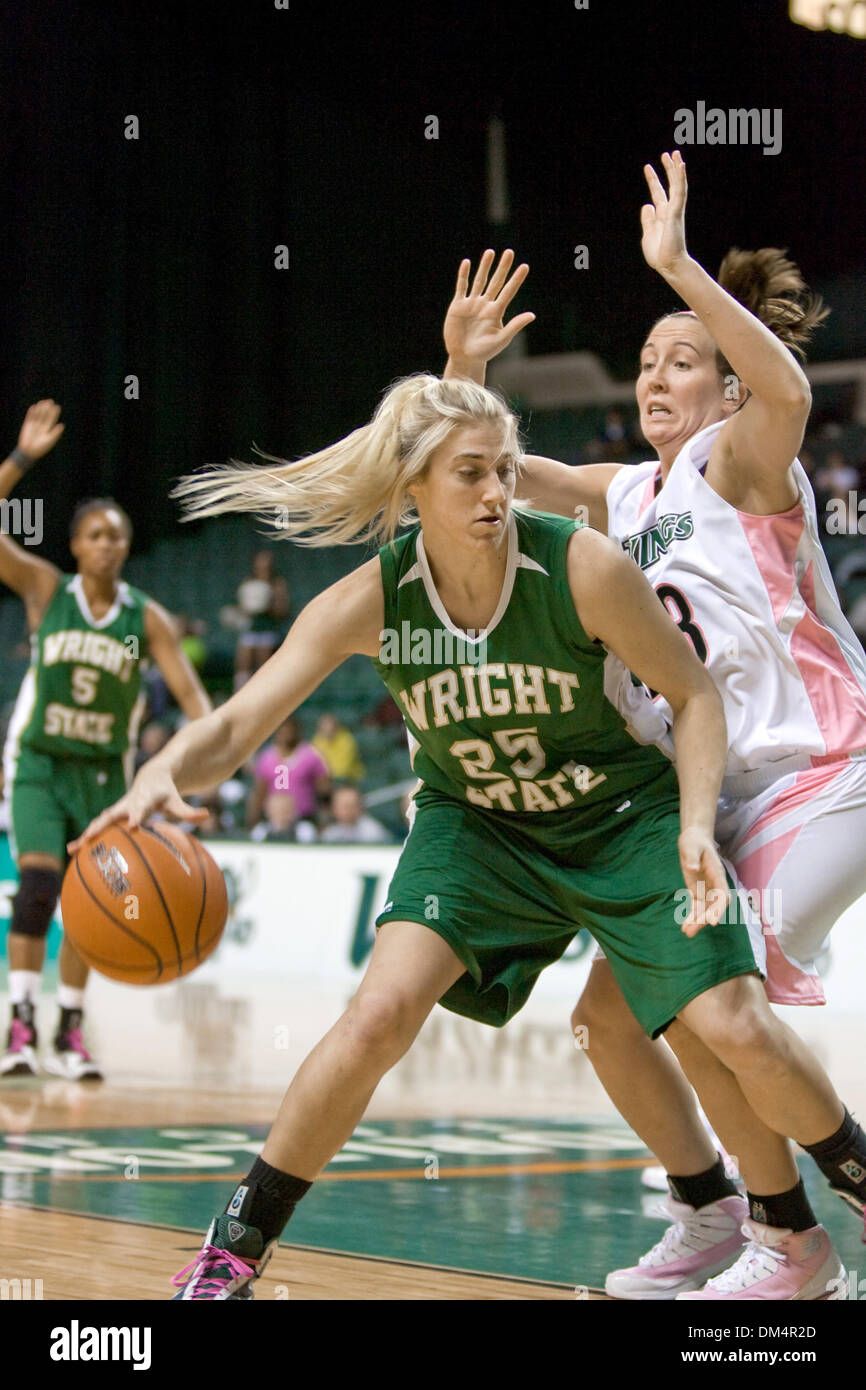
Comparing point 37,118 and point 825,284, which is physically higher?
point 37,118

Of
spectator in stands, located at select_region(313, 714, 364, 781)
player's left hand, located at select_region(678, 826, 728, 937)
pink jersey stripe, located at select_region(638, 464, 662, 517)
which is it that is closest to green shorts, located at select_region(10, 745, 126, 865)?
pink jersey stripe, located at select_region(638, 464, 662, 517)

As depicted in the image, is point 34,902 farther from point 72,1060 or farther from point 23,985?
point 72,1060

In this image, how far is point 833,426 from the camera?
1623 cm

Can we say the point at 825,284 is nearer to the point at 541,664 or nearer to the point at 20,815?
the point at 20,815

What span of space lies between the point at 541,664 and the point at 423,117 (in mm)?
16139

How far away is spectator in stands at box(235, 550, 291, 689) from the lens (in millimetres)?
16031

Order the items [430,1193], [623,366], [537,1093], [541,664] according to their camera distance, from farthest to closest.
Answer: [623,366] → [537,1093] → [430,1193] → [541,664]

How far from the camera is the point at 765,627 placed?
3.57 m

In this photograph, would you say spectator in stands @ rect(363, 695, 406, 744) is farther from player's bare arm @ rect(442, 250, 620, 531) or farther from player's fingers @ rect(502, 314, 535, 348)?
player's fingers @ rect(502, 314, 535, 348)

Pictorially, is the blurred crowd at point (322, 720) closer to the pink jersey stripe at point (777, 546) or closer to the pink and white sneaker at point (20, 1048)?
the pink and white sneaker at point (20, 1048)

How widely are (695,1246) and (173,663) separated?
4.44 metres

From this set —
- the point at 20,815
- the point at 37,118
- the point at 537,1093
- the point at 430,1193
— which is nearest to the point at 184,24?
the point at 37,118

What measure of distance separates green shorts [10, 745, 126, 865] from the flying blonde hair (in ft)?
14.1

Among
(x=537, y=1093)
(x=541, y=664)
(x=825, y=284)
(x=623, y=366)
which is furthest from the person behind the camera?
(x=623, y=366)
